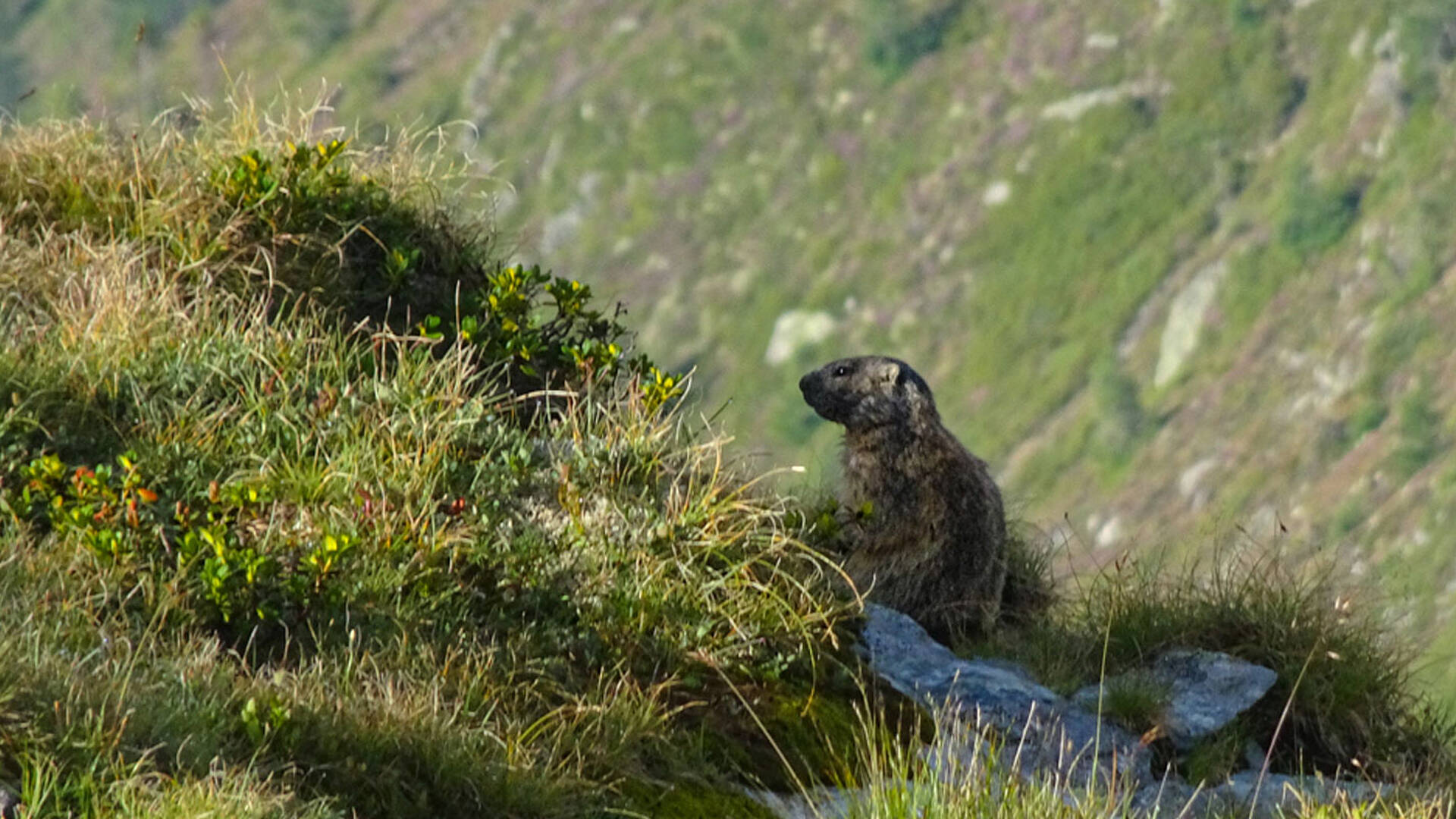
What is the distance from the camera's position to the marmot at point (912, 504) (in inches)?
388

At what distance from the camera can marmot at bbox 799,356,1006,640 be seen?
9.85 m

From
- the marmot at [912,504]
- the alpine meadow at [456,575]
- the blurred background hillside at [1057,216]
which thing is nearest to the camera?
the alpine meadow at [456,575]

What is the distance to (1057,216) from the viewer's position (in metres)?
154

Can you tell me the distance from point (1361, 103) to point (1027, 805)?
149688 millimetres

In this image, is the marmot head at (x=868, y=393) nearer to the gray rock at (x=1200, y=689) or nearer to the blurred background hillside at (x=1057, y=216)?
the gray rock at (x=1200, y=689)

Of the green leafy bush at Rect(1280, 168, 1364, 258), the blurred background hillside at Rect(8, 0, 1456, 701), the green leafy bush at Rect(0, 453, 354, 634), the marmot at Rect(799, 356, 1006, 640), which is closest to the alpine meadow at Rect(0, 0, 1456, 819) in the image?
the green leafy bush at Rect(0, 453, 354, 634)

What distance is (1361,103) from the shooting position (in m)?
146

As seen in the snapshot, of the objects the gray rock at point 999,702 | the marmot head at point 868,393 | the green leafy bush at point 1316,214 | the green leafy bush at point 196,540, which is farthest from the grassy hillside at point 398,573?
the green leafy bush at point 1316,214

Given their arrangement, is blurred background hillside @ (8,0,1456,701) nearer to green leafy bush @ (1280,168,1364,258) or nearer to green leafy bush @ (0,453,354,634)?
green leafy bush @ (1280,168,1364,258)

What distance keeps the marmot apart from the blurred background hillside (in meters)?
92.7

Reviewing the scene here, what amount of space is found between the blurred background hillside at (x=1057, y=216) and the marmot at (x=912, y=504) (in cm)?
9267

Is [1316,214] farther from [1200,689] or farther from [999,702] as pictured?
[999,702]

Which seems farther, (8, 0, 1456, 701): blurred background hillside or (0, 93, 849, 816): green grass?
(8, 0, 1456, 701): blurred background hillside

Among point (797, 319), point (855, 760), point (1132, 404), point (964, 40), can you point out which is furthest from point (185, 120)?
point (964, 40)
